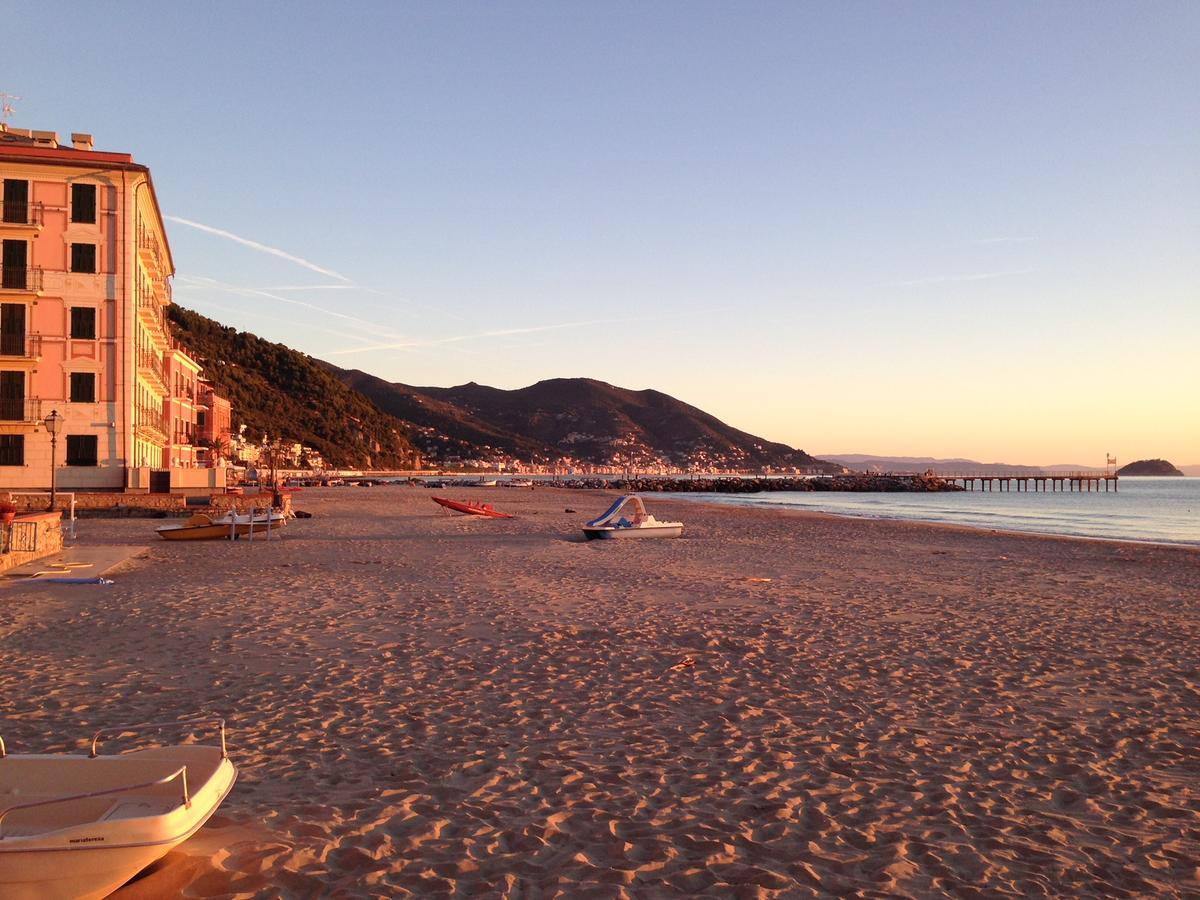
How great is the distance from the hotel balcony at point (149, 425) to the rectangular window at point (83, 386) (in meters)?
1.74

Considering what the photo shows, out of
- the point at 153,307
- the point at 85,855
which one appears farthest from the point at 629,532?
the point at 153,307

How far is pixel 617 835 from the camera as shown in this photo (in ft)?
15.7

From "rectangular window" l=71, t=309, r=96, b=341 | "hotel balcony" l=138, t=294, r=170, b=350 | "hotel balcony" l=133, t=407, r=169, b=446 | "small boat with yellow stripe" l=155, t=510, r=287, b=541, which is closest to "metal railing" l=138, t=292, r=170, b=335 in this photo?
"hotel balcony" l=138, t=294, r=170, b=350

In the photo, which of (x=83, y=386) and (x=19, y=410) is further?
(x=83, y=386)

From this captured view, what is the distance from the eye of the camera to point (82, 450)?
109 feet

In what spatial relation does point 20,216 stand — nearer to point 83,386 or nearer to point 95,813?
point 83,386

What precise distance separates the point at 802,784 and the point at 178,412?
51809 mm

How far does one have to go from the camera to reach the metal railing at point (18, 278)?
32.2m

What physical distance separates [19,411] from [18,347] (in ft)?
8.20

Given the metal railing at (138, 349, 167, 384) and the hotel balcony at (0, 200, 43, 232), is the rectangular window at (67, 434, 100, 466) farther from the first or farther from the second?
the hotel balcony at (0, 200, 43, 232)

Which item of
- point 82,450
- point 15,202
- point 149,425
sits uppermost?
point 15,202

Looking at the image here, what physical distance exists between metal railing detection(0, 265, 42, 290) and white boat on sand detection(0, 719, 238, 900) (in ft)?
115

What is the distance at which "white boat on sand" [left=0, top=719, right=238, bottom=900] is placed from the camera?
3.54 metres

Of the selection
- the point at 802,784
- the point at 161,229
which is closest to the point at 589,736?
the point at 802,784
